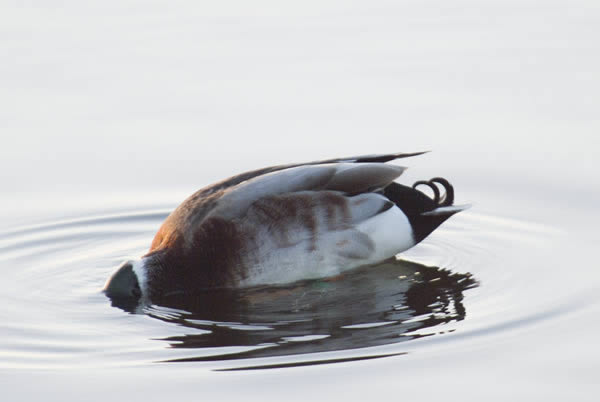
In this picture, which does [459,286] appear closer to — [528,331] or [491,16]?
[528,331]

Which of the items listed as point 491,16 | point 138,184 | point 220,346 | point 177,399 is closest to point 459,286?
point 220,346

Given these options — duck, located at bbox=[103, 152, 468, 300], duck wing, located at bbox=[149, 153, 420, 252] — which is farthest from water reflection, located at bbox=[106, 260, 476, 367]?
duck wing, located at bbox=[149, 153, 420, 252]

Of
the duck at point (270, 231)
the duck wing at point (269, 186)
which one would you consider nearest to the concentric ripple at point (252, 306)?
the duck at point (270, 231)

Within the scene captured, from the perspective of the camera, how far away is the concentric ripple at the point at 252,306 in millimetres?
7090

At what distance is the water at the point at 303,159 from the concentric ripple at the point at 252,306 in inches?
0.8

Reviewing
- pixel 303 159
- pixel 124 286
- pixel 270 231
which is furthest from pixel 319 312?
pixel 303 159

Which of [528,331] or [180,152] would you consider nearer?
[528,331]

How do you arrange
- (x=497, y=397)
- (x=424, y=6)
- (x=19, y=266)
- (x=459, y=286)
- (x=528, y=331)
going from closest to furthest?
(x=497, y=397)
(x=528, y=331)
(x=459, y=286)
(x=19, y=266)
(x=424, y=6)

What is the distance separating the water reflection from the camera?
23.5 feet

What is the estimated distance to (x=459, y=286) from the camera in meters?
8.11

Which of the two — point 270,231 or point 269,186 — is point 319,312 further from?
point 269,186

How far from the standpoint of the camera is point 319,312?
7.74 m

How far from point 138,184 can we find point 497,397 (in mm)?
4459

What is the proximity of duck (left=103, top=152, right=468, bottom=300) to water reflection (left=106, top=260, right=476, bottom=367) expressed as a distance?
120mm
